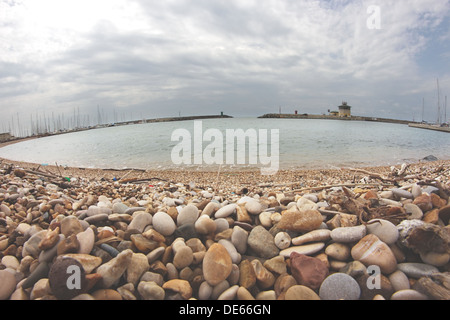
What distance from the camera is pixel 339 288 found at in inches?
78.8

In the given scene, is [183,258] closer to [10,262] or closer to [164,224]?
[164,224]

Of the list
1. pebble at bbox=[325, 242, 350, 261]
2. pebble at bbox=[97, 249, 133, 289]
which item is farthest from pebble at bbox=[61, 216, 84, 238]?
pebble at bbox=[325, 242, 350, 261]

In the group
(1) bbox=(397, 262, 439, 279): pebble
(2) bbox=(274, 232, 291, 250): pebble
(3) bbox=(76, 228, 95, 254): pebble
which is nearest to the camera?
(1) bbox=(397, 262, 439, 279): pebble

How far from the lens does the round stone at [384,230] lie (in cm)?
240

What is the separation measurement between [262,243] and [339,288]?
2.77ft

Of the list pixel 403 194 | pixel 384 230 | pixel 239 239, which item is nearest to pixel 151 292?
pixel 239 239

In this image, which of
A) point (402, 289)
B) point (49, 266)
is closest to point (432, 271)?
point (402, 289)

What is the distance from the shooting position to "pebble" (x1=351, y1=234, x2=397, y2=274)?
218cm

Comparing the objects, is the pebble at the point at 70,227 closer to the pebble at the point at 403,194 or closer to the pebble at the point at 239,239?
the pebble at the point at 239,239

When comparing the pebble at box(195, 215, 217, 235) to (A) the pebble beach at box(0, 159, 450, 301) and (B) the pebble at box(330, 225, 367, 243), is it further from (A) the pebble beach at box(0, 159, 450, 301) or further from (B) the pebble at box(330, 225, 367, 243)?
(B) the pebble at box(330, 225, 367, 243)

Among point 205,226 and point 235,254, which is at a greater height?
point 205,226

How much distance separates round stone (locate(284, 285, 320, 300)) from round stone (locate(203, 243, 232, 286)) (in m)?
0.56

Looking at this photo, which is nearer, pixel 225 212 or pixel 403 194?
pixel 225 212

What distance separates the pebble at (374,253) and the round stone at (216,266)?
4.17ft
